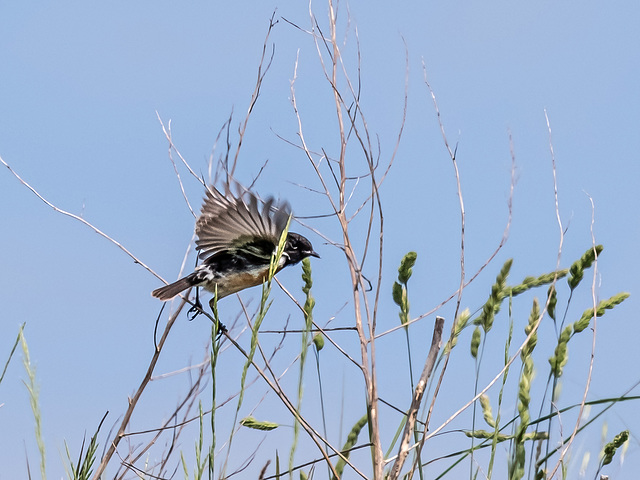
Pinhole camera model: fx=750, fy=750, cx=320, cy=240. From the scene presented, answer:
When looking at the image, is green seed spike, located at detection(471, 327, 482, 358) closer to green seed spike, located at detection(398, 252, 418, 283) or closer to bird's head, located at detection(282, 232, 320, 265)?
green seed spike, located at detection(398, 252, 418, 283)

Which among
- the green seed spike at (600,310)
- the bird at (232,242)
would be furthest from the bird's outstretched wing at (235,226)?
the green seed spike at (600,310)

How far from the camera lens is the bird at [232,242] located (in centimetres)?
333

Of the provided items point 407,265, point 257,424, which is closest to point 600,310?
point 407,265

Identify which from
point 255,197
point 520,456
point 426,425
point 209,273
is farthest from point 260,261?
point 520,456

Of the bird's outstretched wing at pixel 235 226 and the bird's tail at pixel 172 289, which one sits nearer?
the bird's outstretched wing at pixel 235 226

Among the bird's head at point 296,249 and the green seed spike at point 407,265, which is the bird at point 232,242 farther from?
the green seed spike at point 407,265

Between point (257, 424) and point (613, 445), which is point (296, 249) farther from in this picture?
point (613, 445)

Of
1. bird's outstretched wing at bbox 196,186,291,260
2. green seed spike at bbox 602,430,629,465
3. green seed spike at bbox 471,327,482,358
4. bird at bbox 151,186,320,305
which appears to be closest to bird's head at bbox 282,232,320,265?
bird at bbox 151,186,320,305

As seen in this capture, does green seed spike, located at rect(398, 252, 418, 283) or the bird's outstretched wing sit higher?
the bird's outstretched wing

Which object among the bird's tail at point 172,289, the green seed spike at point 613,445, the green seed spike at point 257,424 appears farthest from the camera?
the bird's tail at point 172,289

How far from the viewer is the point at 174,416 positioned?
10.1 feet

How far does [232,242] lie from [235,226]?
0.15 m

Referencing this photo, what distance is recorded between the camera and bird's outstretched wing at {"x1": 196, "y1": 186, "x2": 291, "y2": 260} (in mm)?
3310

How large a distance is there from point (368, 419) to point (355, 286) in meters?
0.39
